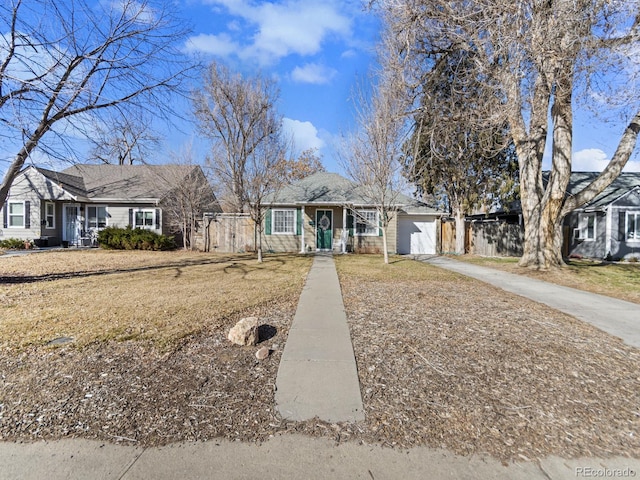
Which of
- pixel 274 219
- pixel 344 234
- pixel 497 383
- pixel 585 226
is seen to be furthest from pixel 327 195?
pixel 497 383

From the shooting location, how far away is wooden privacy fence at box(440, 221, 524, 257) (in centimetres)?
1864

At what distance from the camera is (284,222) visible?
18.1m

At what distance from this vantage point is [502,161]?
2003cm

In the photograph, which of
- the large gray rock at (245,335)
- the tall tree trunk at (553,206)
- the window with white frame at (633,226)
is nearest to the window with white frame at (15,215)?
the large gray rock at (245,335)

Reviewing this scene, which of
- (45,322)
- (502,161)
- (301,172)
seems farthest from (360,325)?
(301,172)

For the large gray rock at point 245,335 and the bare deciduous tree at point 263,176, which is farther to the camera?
the bare deciduous tree at point 263,176

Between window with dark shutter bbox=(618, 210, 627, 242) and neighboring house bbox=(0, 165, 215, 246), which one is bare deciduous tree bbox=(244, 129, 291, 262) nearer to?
neighboring house bbox=(0, 165, 215, 246)

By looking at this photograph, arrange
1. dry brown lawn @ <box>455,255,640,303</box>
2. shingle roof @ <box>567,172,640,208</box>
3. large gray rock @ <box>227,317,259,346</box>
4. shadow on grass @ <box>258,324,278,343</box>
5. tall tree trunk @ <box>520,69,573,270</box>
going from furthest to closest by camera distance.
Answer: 1. shingle roof @ <box>567,172,640,208</box>
2. tall tree trunk @ <box>520,69,573,270</box>
3. dry brown lawn @ <box>455,255,640,303</box>
4. shadow on grass @ <box>258,324,278,343</box>
5. large gray rock @ <box>227,317,259,346</box>

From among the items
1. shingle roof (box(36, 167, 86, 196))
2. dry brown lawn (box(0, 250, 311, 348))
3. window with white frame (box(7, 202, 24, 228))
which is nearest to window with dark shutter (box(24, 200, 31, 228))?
window with white frame (box(7, 202, 24, 228))

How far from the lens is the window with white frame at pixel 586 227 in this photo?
18.1m

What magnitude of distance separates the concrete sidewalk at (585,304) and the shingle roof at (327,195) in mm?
7428

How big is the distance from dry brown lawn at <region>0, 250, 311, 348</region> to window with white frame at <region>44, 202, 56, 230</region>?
837cm

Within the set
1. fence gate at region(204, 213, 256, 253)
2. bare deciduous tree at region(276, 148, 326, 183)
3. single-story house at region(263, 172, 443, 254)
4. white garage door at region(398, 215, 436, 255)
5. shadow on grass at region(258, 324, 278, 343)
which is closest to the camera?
shadow on grass at region(258, 324, 278, 343)

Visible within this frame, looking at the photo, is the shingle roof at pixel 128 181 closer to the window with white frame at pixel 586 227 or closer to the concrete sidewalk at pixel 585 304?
the concrete sidewalk at pixel 585 304
